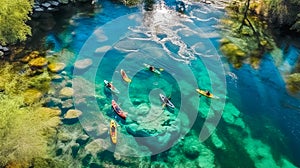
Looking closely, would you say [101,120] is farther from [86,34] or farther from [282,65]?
[282,65]

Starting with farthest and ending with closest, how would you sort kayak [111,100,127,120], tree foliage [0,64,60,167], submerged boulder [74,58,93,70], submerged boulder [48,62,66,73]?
1. submerged boulder [74,58,93,70]
2. submerged boulder [48,62,66,73]
3. kayak [111,100,127,120]
4. tree foliage [0,64,60,167]

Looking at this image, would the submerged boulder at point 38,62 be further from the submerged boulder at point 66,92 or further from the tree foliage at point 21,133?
the tree foliage at point 21,133

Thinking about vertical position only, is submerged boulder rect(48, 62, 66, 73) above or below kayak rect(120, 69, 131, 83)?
above

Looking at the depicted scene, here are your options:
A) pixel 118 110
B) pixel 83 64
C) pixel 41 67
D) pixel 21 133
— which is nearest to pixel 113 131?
pixel 118 110

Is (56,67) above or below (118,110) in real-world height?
above

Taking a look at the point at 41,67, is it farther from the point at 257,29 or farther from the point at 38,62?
the point at 257,29

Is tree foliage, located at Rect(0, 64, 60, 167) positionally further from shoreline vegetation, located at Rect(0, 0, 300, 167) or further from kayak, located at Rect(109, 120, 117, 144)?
kayak, located at Rect(109, 120, 117, 144)

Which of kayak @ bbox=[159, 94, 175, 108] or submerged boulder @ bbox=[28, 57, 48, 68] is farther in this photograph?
submerged boulder @ bbox=[28, 57, 48, 68]

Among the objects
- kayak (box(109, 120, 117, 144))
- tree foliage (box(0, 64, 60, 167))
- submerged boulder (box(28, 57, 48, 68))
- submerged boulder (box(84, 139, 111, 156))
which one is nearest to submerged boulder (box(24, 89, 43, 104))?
tree foliage (box(0, 64, 60, 167))
